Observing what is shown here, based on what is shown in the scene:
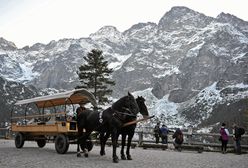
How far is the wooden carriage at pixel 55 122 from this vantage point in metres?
19.5

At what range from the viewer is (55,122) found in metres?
20.0

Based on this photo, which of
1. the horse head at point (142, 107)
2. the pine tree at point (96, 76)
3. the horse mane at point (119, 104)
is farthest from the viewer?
the pine tree at point (96, 76)

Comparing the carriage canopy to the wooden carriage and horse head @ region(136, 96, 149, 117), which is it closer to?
the wooden carriage

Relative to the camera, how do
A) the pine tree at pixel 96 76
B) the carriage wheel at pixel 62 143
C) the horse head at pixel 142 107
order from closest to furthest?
the horse head at pixel 142 107, the carriage wheel at pixel 62 143, the pine tree at pixel 96 76

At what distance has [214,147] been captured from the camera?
3073 cm

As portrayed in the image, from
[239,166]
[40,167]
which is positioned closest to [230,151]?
[239,166]

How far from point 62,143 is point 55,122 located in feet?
4.19

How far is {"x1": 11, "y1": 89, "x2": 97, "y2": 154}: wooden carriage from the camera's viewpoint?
19453 millimetres

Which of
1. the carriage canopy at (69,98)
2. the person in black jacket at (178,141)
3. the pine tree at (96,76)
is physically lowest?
the person in black jacket at (178,141)

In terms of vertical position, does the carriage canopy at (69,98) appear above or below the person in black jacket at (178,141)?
above

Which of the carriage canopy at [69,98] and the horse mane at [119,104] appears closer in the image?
the horse mane at [119,104]

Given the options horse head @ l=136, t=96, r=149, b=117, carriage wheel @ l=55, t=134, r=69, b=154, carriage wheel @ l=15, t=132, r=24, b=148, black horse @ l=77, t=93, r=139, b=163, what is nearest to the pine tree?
carriage wheel @ l=15, t=132, r=24, b=148

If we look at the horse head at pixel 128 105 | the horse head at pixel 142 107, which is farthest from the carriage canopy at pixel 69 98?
the horse head at pixel 142 107

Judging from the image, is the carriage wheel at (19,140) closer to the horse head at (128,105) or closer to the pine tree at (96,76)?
the horse head at (128,105)
